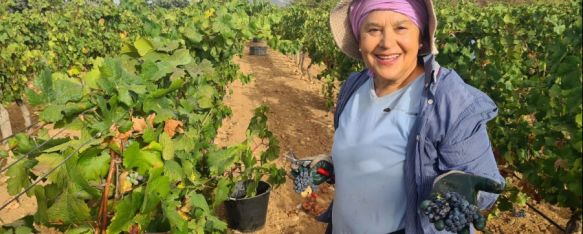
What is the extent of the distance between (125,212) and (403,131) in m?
1.08

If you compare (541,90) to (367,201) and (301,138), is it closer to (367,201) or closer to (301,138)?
(367,201)

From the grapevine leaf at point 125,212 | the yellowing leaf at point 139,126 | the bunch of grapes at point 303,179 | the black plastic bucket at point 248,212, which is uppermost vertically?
the yellowing leaf at point 139,126

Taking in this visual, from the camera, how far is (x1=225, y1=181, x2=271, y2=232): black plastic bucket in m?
4.41

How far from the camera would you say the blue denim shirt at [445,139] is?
1452 millimetres

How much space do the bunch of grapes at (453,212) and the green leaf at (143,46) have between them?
1905mm

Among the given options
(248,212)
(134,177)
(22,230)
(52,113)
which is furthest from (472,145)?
(248,212)

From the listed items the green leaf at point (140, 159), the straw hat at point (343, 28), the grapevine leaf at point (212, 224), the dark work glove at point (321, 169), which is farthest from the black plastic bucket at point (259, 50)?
the green leaf at point (140, 159)

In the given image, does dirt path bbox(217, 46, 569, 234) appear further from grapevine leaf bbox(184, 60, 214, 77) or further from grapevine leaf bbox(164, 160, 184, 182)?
grapevine leaf bbox(164, 160, 184, 182)

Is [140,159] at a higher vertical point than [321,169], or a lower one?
higher

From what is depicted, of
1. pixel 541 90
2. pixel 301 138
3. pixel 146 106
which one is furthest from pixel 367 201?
pixel 301 138

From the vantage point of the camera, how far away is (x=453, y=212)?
1176 millimetres

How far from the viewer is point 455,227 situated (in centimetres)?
118

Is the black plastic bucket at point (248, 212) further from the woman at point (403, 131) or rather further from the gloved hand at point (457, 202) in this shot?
the gloved hand at point (457, 202)

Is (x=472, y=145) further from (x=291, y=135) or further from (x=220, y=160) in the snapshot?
(x=291, y=135)
